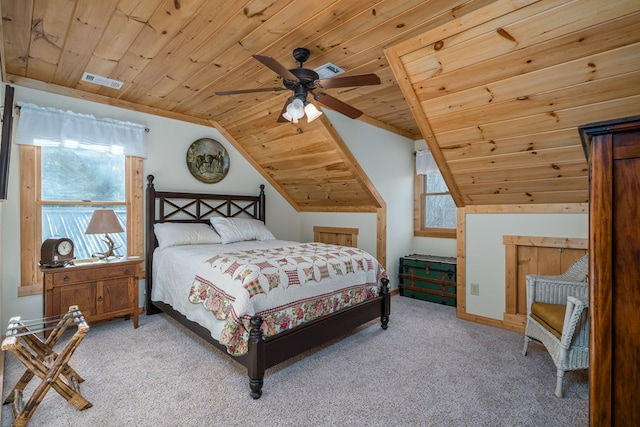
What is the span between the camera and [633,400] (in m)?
0.73

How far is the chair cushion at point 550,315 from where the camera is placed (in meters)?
2.24

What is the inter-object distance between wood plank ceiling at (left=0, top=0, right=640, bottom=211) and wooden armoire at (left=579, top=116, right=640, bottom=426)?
1.56m

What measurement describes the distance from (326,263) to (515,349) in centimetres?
181

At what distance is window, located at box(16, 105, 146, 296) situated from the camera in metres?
3.10

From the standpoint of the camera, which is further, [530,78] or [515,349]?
[515,349]

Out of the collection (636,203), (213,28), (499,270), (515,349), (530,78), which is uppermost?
(213,28)

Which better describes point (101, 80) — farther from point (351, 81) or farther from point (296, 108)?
point (351, 81)

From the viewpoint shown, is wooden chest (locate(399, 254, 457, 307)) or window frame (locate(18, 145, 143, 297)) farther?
wooden chest (locate(399, 254, 457, 307))

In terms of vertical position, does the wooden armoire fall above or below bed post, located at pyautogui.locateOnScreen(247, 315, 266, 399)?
above

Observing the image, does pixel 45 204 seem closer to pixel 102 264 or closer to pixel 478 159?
pixel 102 264

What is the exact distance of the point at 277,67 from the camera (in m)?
2.05

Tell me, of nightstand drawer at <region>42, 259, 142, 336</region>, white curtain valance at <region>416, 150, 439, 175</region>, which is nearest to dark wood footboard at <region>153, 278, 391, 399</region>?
nightstand drawer at <region>42, 259, 142, 336</region>

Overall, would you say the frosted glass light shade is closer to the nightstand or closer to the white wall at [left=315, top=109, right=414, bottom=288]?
the white wall at [left=315, top=109, right=414, bottom=288]

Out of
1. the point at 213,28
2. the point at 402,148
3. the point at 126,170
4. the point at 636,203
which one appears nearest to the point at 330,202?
the point at 402,148
